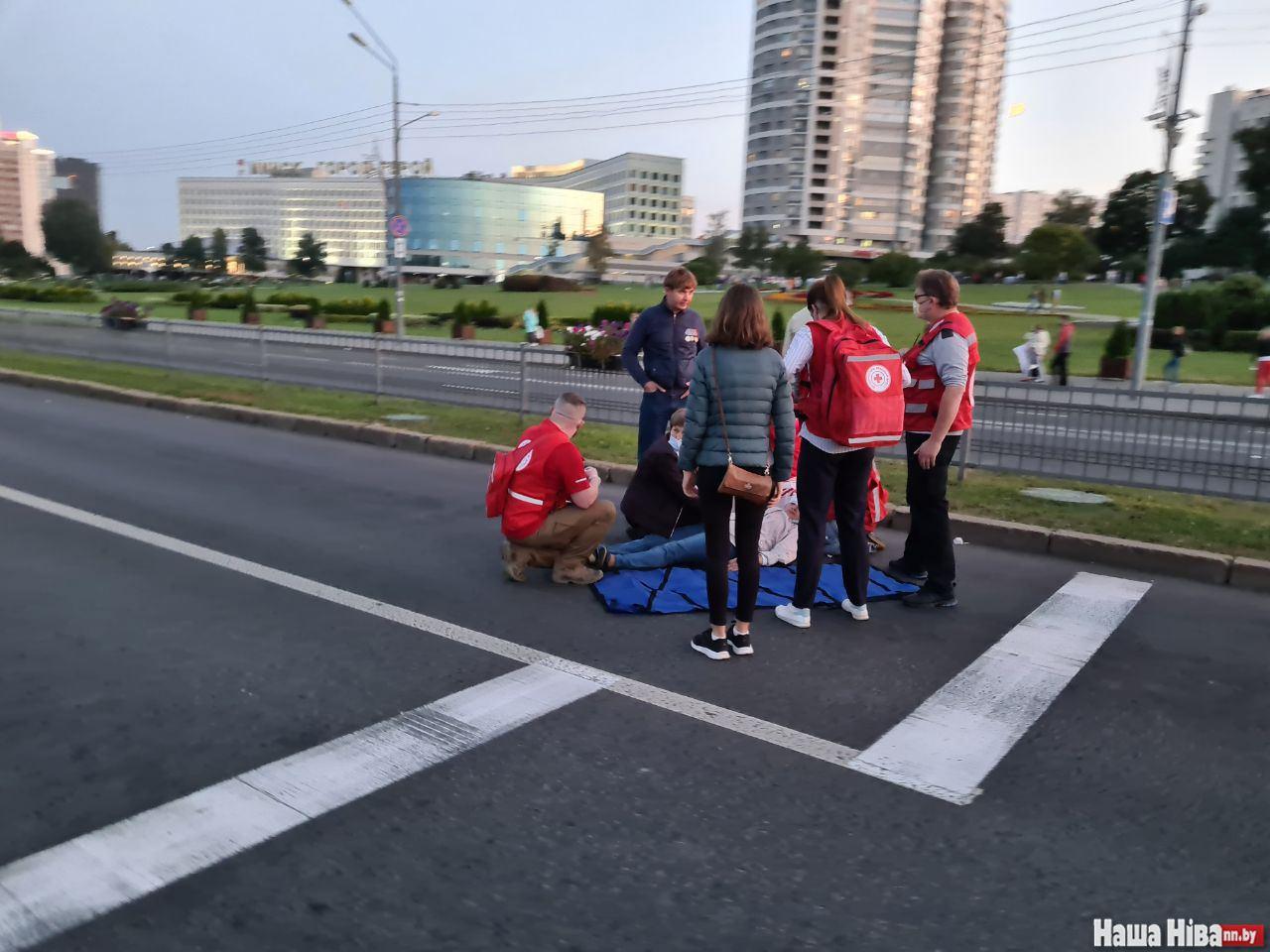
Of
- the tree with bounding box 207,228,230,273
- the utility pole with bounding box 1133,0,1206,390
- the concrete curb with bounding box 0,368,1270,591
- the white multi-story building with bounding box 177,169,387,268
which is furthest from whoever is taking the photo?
the white multi-story building with bounding box 177,169,387,268

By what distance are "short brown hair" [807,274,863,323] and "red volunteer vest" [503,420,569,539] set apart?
5.72 feet

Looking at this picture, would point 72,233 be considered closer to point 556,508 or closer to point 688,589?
point 556,508

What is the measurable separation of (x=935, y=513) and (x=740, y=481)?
1854 millimetres

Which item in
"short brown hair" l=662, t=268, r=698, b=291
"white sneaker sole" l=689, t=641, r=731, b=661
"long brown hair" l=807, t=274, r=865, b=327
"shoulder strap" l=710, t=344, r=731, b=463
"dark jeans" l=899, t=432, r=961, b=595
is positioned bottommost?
"white sneaker sole" l=689, t=641, r=731, b=661

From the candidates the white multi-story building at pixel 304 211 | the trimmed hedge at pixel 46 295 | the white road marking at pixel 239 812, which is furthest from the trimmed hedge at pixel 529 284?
the white multi-story building at pixel 304 211

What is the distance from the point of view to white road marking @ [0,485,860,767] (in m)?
3.94

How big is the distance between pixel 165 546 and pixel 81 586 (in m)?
0.91

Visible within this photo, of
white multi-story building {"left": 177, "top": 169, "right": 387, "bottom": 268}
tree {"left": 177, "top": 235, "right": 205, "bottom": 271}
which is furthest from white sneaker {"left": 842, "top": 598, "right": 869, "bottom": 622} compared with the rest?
white multi-story building {"left": 177, "top": 169, "right": 387, "bottom": 268}

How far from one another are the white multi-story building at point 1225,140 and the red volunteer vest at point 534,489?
138 meters

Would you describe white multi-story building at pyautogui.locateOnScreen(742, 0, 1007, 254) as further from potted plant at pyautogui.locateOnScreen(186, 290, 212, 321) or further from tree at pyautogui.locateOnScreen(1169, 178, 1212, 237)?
potted plant at pyautogui.locateOnScreen(186, 290, 212, 321)

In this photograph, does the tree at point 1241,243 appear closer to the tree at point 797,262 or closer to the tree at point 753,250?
the tree at point 797,262

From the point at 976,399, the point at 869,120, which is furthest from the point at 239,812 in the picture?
the point at 869,120

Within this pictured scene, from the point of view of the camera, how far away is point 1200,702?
14.5ft

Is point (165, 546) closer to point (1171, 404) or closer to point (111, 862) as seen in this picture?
point (111, 862)
